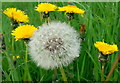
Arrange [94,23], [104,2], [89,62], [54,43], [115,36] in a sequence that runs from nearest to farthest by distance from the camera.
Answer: [54,43] < [89,62] < [115,36] < [94,23] < [104,2]

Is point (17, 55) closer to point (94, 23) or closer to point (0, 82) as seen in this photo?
point (0, 82)

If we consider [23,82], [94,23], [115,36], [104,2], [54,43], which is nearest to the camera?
[54,43]

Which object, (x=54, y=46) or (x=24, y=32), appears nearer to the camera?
(x=54, y=46)

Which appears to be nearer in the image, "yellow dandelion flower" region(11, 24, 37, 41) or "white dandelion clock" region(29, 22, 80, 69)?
"white dandelion clock" region(29, 22, 80, 69)

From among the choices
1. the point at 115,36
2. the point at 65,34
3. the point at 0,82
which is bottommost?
the point at 0,82

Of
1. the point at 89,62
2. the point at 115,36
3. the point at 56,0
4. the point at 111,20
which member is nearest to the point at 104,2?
the point at 56,0

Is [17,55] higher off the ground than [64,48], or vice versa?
[64,48]

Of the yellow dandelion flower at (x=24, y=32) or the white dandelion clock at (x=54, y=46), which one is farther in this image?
the yellow dandelion flower at (x=24, y=32)

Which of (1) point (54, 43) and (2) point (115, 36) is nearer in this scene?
(1) point (54, 43)
